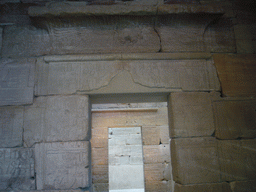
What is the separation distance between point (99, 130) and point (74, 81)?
3.52 m

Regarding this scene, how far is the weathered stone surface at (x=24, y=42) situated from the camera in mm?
3109

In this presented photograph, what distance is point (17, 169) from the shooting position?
8.77 ft

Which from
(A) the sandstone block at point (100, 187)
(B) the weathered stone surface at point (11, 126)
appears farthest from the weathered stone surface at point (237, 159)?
(A) the sandstone block at point (100, 187)

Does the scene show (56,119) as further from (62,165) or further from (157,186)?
(157,186)

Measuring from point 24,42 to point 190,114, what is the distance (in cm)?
283

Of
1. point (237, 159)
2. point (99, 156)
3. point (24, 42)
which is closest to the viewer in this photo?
point (237, 159)

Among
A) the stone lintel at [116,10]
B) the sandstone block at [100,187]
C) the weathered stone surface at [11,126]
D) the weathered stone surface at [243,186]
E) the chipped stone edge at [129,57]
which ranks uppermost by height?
the stone lintel at [116,10]

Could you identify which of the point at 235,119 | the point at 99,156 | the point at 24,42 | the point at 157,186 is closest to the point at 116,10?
the point at 24,42

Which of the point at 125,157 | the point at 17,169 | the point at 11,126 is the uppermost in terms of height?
the point at 11,126

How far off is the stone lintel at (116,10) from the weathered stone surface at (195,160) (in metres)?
1.95

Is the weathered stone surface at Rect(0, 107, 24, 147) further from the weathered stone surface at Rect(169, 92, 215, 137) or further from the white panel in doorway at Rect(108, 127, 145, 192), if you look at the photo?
the white panel in doorway at Rect(108, 127, 145, 192)

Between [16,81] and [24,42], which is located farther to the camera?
[24,42]

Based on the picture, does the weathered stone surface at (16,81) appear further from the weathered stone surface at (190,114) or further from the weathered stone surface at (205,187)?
the weathered stone surface at (205,187)

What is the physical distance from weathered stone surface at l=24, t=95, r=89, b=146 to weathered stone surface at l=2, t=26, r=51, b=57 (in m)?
0.82
